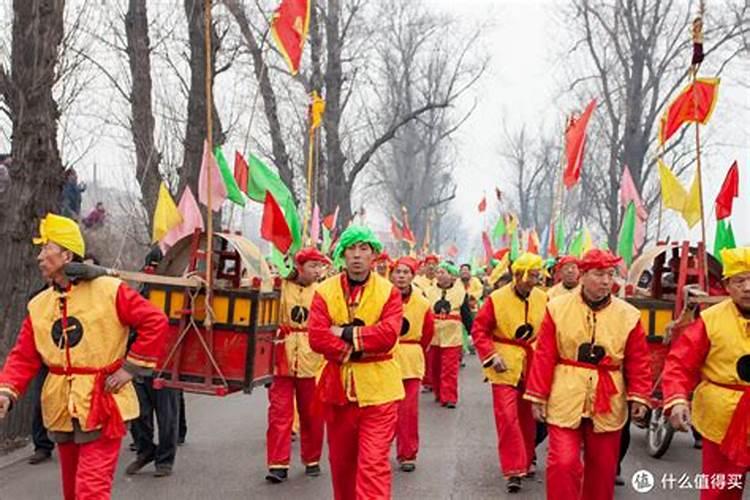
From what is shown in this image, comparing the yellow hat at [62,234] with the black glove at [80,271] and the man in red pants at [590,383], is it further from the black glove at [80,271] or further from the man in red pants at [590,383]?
the man in red pants at [590,383]

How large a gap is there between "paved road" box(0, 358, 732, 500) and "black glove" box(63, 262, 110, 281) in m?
2.61

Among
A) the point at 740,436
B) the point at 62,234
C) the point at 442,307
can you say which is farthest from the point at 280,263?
the point at 442,307

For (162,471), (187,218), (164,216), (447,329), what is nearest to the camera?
(162,471)

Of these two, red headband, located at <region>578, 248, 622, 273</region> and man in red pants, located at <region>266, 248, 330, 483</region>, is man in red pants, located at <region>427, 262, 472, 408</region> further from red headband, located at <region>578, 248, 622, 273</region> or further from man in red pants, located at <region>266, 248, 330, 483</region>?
red headband, located at <region>578, 248, 622, 273</region>

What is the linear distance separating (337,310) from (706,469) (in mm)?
2390

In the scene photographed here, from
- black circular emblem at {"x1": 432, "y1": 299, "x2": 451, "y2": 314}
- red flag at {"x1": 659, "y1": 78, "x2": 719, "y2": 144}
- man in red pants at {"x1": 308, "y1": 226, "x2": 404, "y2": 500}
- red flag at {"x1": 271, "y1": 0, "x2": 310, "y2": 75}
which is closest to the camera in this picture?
man in red pants at {"x1": 308, "y1": 226, "x2": 404, "y2": 500}

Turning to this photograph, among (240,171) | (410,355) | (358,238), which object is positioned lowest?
(410,355)

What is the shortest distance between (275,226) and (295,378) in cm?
134

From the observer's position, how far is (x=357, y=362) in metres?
6.04

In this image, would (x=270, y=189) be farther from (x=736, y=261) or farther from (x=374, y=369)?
(x=736, y=261)

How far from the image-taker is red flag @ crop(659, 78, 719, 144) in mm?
9625

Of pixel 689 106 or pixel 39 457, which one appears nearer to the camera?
pixel 39 457

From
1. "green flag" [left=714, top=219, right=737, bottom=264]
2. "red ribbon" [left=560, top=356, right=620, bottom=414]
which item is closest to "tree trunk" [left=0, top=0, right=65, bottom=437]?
"red ribbon" [left=560, top=356, right=620, bottom=414]

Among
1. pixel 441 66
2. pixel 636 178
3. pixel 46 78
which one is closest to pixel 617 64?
pixel 636 178
